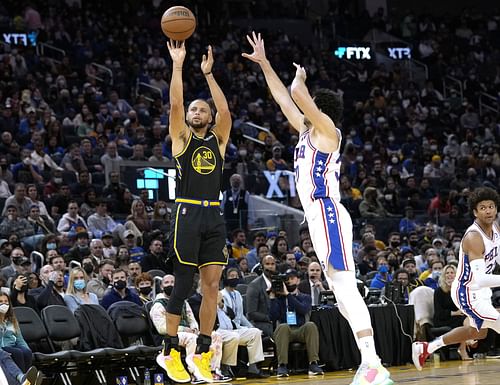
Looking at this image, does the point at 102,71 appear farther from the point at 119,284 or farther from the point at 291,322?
the point at 291,322

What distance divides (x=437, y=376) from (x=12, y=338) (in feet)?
15.5

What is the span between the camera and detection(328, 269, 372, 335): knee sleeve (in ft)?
25.4

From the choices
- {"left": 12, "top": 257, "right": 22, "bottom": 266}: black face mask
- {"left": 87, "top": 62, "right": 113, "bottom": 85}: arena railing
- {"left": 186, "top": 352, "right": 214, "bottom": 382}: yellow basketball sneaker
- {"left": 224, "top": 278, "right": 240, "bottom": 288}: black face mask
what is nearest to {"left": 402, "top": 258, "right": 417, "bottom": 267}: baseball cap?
{"left": 224, "top": 278, "right": 240, "bottom": 288}: black face mask

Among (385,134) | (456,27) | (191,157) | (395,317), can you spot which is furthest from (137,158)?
(456,27)

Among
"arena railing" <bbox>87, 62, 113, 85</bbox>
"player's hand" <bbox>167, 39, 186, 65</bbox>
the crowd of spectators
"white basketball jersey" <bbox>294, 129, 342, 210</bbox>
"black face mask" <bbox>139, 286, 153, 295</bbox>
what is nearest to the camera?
"white basketball jersey" <bbox>294, 129, 342, 210</bbox>

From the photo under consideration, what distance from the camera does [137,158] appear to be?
63.3ft

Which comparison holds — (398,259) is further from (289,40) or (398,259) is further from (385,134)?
(289,40)

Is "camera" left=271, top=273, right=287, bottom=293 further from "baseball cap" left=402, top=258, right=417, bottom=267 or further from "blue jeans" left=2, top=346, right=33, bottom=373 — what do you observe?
"blue jeans" left=2, top=346, right=33, bottom=373

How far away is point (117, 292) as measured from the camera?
13312 millimetres

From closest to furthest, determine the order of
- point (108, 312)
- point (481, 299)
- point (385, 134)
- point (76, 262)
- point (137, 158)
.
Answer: point (481, 299)
point (108, 312)
point (76, 262)
point (137, 158)
point (385, 134)

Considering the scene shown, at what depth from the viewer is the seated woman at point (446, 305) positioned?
15.2 metres

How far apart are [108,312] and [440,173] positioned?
1247 cm

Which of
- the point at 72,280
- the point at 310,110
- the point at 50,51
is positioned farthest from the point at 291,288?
the point at 50,51

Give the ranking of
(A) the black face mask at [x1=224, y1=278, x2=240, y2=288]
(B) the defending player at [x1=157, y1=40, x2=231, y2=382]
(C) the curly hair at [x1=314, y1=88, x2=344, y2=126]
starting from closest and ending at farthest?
(C) the curly hair at [x1=314, y1=88, x2=344, y2=126] → (B) the defending player at [x1=157, y1=40, x2=231, y2=382] → (A) the black face mask at [x1=224, y1=278, x2=240, y2=288]
